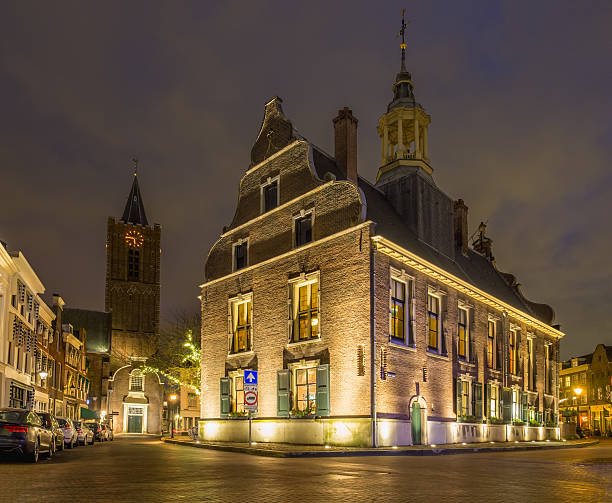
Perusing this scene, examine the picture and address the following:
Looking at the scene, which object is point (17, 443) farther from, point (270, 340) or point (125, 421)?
point (125, 421)

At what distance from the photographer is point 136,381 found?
81.6m

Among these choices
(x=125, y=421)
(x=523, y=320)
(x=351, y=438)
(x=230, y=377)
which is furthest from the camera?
(x=125, y=421)

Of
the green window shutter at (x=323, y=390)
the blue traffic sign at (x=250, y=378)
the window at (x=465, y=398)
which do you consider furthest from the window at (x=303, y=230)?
the window at (x=465, y=398)

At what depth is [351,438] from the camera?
86.8ft

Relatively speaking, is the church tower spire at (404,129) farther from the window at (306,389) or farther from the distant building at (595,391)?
the distant building at (595,391)

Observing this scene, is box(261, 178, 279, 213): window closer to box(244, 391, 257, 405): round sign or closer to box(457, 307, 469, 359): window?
box(244, 391, 257, 405): round sign

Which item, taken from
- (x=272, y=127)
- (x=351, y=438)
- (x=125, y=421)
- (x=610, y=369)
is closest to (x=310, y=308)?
(x=351, y=438)

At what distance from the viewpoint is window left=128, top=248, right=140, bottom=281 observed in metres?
101

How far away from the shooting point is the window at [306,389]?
28781 millimetres

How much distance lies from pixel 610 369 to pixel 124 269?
239ft

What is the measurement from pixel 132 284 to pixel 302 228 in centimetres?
7398

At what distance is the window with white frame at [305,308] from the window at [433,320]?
5.56 metres

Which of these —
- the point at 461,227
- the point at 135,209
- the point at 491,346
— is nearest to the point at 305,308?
the point at 491,346

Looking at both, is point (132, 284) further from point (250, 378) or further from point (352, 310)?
point (352, 310)
